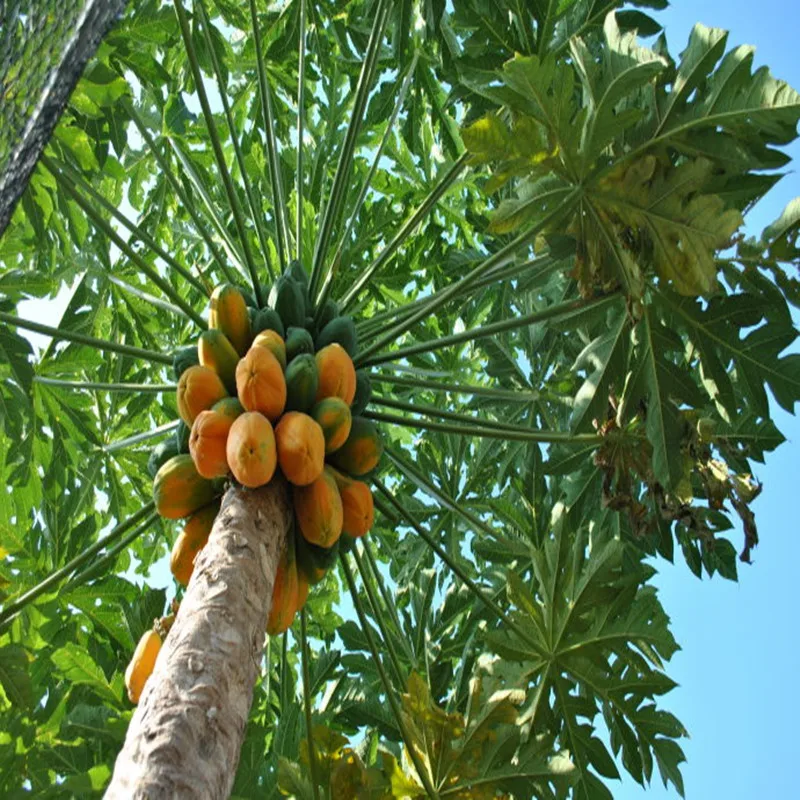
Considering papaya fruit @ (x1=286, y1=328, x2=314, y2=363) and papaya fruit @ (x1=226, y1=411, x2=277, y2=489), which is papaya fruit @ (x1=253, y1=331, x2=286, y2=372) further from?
papaya fruit @ (x1=226, y1=411, x2=277, y2=489)

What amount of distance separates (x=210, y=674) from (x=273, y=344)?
1.02m

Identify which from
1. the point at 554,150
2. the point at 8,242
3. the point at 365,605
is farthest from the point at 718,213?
the point at 8,242

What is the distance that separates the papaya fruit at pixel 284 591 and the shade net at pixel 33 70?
155 centimetres

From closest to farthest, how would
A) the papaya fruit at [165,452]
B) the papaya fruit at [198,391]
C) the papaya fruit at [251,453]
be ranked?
the papaya fruit at [251,453], the papaya fruit at [198,391], the papaya fruit at [165,452]

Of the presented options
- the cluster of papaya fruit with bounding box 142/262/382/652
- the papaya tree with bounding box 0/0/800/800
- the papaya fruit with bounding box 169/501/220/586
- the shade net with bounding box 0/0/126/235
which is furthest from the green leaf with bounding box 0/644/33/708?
the shade net with bounding box 0/0/126/235

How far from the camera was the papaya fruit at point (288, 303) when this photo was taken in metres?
2.74

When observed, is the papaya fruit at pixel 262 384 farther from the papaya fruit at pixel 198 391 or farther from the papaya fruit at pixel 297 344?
the papaya fruit at pixel 297 344

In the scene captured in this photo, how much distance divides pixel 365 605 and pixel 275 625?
2175 millimetres

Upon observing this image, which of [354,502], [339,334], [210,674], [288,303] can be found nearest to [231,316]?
[288,303]

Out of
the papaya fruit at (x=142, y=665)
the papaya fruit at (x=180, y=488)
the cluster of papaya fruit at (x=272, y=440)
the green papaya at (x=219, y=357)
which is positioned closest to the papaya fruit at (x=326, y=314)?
the cluster of papaya fruit at (x=272, y=440)

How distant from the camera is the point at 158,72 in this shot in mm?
3717

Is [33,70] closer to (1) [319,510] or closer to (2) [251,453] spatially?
(2) [251,453]

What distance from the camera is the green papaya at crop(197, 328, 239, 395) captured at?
241cm

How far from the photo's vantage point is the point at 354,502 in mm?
2412
